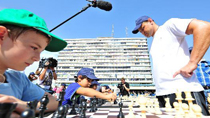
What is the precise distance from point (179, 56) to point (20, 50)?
1.44 metres

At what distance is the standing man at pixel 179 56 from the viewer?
3.70ft

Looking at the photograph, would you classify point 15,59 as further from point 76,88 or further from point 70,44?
point 70,44

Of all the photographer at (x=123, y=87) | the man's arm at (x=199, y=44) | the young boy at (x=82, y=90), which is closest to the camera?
the man's arm at (x=199, y=44)

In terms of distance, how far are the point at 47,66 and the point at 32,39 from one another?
2.68 meters

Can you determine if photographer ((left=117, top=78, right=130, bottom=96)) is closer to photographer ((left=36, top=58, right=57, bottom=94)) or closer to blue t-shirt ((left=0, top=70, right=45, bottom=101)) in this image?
photographer ((left=36, top=58, right=57, bottom=94))

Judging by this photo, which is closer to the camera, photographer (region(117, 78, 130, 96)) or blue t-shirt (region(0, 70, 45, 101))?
blue t-shirt (region(0, 70, 45, 101))

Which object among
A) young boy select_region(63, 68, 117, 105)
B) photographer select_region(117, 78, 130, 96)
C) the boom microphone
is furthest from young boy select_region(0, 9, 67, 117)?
photographer select_region(117, 78, 130, 96)

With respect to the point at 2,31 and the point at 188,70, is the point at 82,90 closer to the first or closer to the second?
the point at 2,31

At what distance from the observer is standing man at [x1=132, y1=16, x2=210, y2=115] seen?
113 centimetres

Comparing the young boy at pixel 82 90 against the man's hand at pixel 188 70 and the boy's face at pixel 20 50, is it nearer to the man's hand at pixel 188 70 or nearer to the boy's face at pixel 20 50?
the boy's face at pixel 20 50

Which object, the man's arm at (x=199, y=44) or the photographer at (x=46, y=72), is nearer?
the man's arm at (x=199, y=44)

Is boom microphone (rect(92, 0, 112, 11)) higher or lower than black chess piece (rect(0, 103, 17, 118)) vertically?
higher

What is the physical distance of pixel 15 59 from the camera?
0.73 meters

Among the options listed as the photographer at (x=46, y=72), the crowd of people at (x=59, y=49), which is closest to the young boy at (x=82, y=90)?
the crowd of people at (x=59, y=49)
